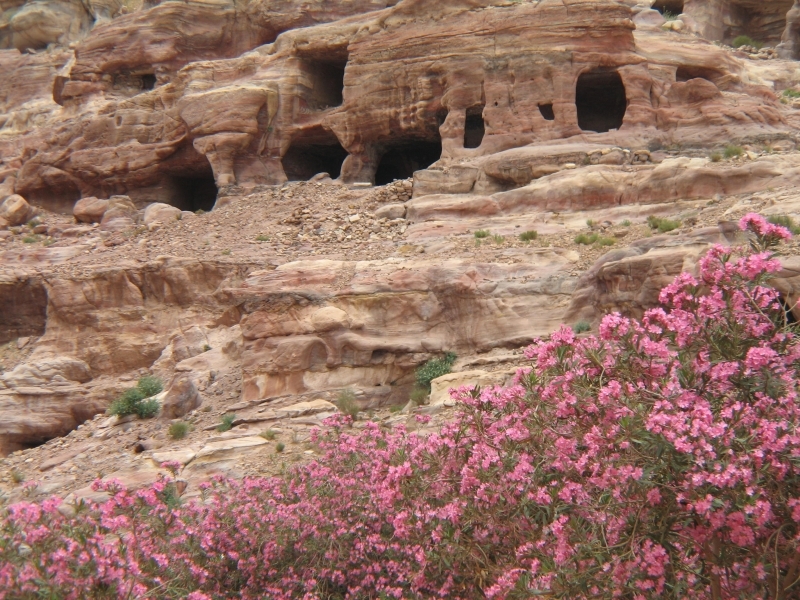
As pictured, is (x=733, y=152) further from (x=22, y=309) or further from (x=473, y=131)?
(x=22, y=309)

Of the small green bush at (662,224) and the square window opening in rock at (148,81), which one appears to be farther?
the square window opening in rock at (148,81)

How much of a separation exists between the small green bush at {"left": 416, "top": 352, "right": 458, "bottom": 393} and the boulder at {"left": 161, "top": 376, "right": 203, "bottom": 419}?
446 centimetres

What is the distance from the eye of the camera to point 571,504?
20.8 feet

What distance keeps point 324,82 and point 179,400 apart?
607 inches

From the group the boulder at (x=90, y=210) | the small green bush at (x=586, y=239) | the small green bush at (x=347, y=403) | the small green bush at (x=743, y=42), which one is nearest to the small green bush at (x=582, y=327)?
the small green bush at (x=586, y=239)

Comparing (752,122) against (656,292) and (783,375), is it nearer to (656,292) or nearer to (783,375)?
(656,292)

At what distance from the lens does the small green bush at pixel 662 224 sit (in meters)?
16.8

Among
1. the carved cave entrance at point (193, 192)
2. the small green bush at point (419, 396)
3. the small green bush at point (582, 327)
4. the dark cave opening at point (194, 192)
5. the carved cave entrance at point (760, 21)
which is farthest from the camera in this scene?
the carved cave entrance at point (760, 21)

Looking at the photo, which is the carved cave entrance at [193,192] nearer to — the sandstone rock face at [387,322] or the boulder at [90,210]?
the boulder at [90,210]

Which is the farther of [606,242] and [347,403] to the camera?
[606,242]

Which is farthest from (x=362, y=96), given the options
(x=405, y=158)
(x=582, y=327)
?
(x=582, y=327)

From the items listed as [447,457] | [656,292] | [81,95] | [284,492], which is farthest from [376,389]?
[81,95]

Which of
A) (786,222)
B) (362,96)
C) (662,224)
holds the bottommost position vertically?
(662,224)

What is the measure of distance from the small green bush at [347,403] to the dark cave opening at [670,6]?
2470 cm
